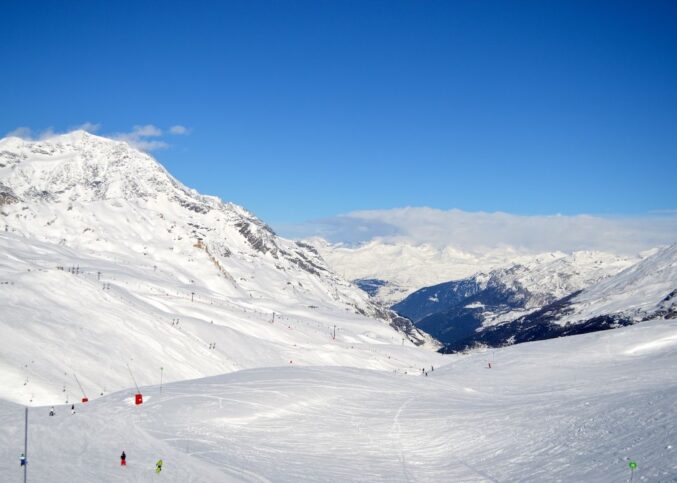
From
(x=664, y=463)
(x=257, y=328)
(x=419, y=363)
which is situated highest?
(x=664, y=463)

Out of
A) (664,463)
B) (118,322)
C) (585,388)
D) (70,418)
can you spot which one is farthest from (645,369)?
(118,322)

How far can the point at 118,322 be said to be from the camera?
271 ft

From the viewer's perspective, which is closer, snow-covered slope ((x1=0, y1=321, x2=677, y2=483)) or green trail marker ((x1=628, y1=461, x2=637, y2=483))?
green trail marker ((x1=628, y1=461, x2=637, y2=483))

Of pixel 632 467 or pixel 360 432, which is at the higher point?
pixel 632 467

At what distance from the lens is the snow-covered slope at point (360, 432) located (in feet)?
91.9

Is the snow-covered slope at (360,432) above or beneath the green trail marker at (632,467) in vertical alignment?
beneath

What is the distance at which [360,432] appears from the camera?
41.4m

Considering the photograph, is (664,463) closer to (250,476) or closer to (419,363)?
(250,476)

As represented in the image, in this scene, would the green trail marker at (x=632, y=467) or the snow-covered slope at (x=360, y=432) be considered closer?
the green trail marker at (x=632, y=467)

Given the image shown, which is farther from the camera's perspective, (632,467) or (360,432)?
(360,432)

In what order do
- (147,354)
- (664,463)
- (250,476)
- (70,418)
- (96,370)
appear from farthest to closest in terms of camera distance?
(147,354)
(96,370)
(70,418)
(250,476)
(664,463)

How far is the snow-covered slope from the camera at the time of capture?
28016 millimetres

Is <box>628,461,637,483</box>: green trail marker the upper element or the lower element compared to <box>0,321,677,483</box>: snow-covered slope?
upper

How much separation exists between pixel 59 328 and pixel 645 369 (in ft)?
224
